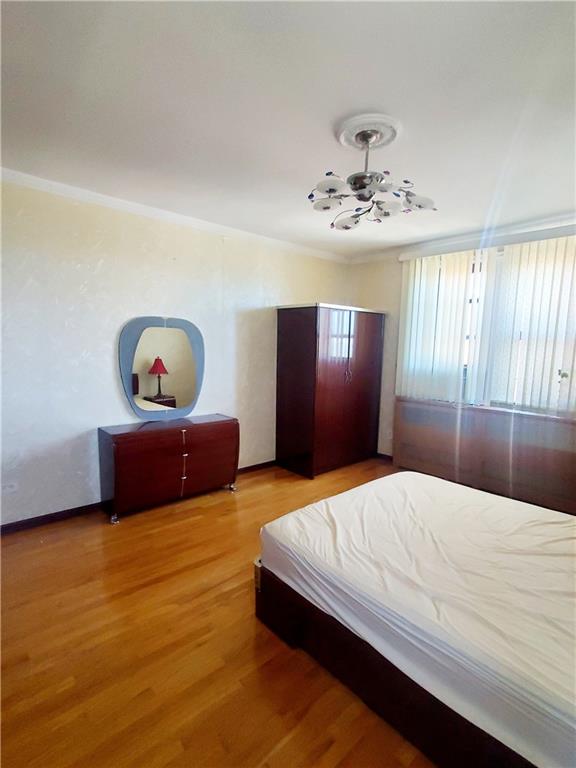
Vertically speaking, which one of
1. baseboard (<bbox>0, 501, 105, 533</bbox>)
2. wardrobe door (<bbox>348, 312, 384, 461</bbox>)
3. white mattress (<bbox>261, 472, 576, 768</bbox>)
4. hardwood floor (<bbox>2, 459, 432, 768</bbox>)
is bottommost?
hardwood floor (<bbox>2, 459, 432, 768</bbox>)

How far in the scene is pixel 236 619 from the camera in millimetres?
1911

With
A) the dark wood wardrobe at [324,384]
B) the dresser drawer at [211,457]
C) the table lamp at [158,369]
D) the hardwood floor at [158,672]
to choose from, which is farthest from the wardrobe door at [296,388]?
the hardwood floor at [158,672]

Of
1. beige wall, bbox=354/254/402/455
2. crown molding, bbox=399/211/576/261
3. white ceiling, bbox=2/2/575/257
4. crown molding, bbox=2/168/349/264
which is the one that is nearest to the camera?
white ceiling, bbox=2/2/575/257

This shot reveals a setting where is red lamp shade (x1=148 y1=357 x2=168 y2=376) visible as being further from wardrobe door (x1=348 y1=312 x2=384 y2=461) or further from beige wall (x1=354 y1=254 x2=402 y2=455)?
beige wall (x1=354 y1=254 x2=402 y2=455)

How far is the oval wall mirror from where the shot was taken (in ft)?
10.4

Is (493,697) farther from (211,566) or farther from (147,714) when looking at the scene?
(211,566)

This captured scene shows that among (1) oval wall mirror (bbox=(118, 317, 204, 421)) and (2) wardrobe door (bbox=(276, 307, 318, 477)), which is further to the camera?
(2) wardrobe door (bbox=(276, 307, 318, 477))

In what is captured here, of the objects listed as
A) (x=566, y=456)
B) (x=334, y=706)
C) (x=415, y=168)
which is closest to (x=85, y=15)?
(x=415, y=168)

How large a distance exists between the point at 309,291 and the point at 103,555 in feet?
11.3

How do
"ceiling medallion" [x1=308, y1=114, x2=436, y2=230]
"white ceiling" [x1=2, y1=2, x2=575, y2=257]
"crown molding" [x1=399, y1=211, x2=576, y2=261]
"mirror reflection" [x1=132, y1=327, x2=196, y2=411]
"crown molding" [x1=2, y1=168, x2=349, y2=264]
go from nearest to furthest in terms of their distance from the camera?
"white ceiling" [x1=2, y1=2, x2=575, y2=257] → "ceiling medallion" [x1=308, y1=114, x2=436, y2=230] → "crown molding" [x1=2, y1=168, x2=349, y2=264] → "crown molding" [x1=399, y1=211, x2=576, y2=261] → "mirror reflection" [x1=132, y1=327, x2=196, y2=411]

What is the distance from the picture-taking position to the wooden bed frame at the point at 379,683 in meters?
1.12

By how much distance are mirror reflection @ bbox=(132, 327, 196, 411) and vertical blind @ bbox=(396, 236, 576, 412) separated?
2.43 metres

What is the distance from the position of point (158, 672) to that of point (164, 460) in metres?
1.66

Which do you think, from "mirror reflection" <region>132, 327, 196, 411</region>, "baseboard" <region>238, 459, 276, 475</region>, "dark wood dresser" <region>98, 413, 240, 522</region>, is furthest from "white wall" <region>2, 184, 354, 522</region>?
"baseboard" <region>238, 459, 276, 475</region>
